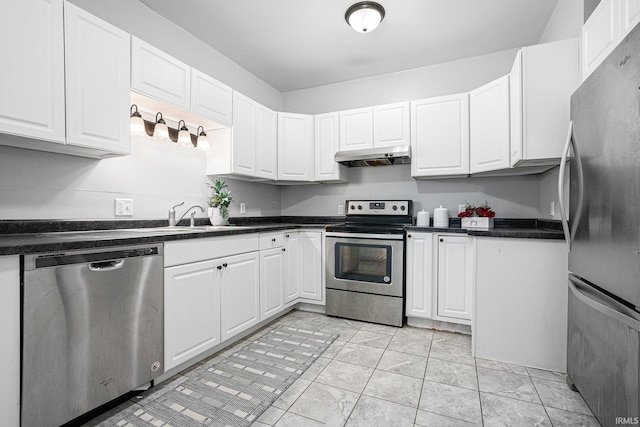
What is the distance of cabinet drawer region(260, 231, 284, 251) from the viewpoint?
275 cm

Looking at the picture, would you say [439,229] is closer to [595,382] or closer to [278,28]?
[595,382]

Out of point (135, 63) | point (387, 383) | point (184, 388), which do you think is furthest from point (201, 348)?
point (135, 63)

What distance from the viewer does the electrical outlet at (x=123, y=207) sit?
218 cm

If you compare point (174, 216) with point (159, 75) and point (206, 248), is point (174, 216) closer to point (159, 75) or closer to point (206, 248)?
point (206, 248)

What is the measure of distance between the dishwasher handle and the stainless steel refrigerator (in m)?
2.29

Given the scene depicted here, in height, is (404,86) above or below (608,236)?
above

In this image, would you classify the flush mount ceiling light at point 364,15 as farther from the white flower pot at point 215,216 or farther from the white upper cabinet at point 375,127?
the white flower pot at point 215,216

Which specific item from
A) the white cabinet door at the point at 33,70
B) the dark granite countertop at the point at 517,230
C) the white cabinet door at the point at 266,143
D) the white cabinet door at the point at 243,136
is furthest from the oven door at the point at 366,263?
the white cabinet door at the point at 33,70

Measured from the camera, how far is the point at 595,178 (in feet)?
4.79

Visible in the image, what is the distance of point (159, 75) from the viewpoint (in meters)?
2.14

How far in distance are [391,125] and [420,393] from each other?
2.49m

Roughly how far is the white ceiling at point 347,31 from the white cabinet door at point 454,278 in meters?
1.92

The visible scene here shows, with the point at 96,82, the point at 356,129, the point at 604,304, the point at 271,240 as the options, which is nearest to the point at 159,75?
the point at 96,82

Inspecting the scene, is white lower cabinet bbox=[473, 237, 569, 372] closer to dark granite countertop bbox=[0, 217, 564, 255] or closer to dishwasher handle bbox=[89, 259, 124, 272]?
dark granite countertop bbox=[0, 217, 564, 255]
